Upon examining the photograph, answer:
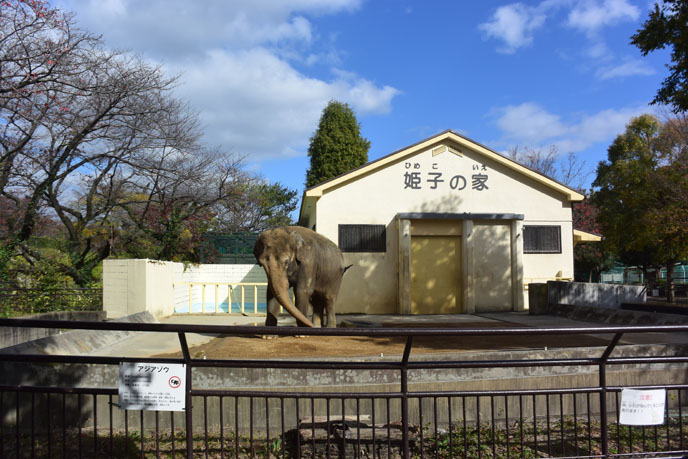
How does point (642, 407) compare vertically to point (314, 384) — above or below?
above

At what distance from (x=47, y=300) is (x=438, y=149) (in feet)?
41.2

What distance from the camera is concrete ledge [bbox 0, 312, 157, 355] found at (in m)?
6.94

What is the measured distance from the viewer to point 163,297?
49.7 feet

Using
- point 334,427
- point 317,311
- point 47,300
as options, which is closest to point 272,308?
point 317,311

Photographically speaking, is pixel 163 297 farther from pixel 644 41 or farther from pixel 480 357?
pixel 644 41

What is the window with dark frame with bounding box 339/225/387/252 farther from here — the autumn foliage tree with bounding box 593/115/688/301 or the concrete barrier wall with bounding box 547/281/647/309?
the autumn foliage tree with bounding box 593/115/688/301

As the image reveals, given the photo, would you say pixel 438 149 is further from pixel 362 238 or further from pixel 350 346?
pixel 350 346

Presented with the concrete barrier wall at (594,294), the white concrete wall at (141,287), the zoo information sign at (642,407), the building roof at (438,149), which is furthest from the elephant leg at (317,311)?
the concrete barrier wall at (594,294)

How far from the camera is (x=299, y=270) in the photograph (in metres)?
8.73

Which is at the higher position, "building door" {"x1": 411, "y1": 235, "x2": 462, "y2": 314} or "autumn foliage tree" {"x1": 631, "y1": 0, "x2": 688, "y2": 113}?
"autumn foliage tree" {"x1": 631, "y1": 0, "x2": 688, "y2": 113}

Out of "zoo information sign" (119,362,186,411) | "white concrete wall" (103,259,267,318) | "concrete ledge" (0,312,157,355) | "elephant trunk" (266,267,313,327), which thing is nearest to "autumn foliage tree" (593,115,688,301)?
"elephant trunk" (266,267,313,327)

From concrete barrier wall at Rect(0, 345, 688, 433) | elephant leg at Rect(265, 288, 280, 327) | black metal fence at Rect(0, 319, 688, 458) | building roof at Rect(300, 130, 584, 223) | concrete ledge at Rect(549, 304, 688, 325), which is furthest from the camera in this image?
building roof at Rect(300, 130, 584, 223)

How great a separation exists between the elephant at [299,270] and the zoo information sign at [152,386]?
4099 millimetres

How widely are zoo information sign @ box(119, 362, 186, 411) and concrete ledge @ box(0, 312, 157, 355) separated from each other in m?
3.86
